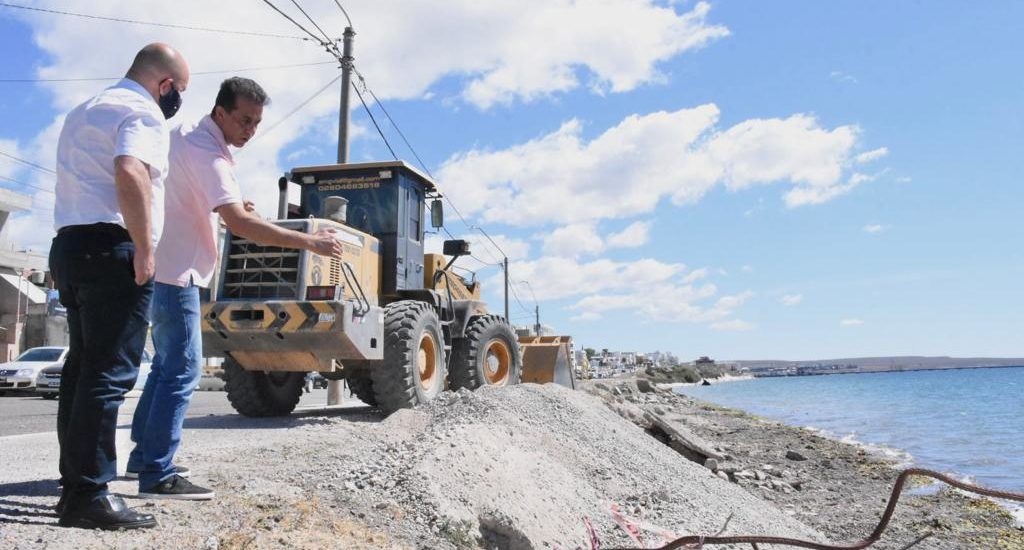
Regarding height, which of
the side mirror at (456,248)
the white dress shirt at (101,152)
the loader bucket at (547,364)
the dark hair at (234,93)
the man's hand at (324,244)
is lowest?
the loader bucket at (547,364)

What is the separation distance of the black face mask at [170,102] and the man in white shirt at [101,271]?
22 centimetres

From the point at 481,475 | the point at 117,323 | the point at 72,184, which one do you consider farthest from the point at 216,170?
the point at 481,475

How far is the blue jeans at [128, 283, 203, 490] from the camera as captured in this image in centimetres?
342

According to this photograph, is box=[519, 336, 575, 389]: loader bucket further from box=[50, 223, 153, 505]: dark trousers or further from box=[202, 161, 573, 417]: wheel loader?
box=[50, 223, 153, 505]: dark trousers

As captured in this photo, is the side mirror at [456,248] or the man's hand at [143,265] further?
the side mirror at [456,248]

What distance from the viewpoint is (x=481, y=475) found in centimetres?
468

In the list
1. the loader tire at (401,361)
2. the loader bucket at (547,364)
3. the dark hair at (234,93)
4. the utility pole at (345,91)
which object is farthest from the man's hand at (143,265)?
the utility pole at (345,91)

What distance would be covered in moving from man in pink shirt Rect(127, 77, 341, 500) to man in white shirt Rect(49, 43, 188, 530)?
18.9 inches

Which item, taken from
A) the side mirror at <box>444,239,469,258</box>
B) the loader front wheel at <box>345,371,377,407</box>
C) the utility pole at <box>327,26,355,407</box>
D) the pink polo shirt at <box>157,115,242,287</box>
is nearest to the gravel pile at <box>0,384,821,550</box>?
the pink polo shirt at <box>157,115,242,287</box>

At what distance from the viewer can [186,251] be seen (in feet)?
11.5

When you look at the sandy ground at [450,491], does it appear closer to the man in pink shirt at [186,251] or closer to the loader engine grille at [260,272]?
the man in pink shirt at [186,251]

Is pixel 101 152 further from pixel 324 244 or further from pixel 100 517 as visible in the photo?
pixel 100 517

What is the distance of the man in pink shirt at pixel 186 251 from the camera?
3.43 m

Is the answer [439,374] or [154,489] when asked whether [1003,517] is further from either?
[154,489]
